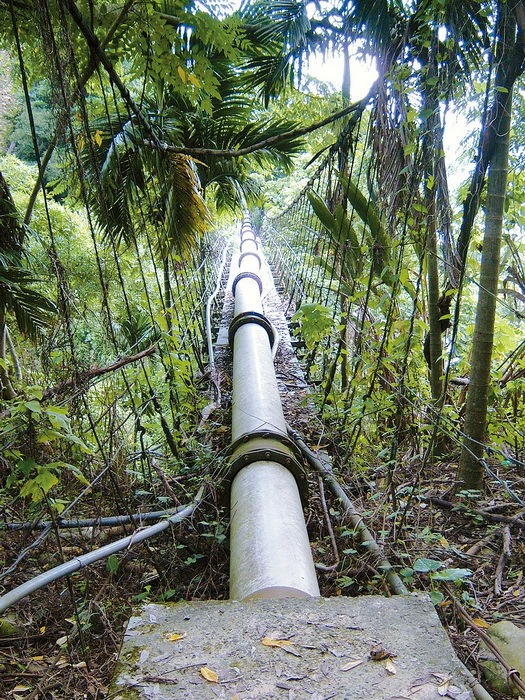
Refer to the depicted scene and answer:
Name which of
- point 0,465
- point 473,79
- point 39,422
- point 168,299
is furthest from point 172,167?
point 39,422

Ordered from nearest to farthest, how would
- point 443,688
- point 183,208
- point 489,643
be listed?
point 443,688 → point 489,643 → point 183,208

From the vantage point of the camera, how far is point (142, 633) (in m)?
1.26

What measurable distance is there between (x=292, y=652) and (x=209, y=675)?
7.7 inches

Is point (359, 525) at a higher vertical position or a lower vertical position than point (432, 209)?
lower

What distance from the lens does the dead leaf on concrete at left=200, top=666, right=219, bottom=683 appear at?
3.53 ft

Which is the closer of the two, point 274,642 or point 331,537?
point 274,642

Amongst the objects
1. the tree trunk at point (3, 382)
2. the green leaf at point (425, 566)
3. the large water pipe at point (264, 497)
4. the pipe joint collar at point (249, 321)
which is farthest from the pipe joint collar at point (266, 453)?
the pipe joint collar at point (249, 321)

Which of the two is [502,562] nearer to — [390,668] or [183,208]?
[390,668]

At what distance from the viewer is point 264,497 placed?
5.84ft

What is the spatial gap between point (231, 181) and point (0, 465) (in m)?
3.78

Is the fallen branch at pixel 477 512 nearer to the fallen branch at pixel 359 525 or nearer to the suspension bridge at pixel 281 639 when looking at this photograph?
the fallen branch at pixel 359 525

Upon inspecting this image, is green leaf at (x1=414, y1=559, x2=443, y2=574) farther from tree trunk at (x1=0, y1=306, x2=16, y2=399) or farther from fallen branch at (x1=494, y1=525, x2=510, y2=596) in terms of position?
tree trunk at (x1=0, y1=306, x2=16, y2=399)

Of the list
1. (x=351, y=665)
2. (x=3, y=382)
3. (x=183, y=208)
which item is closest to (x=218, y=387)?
(x=183, y=208)

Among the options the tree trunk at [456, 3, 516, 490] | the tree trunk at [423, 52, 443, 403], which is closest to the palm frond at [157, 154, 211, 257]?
the tree trunk at [423, 52, 443, 403]
